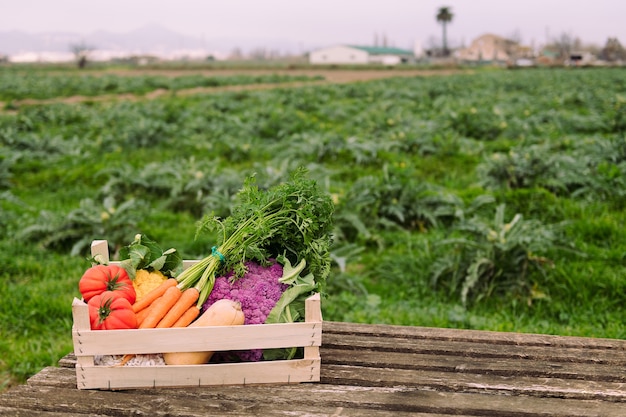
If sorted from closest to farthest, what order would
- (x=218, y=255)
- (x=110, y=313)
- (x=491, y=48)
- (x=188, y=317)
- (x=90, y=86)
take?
1. (x=110, y=313)
2. (x=188, y=317)
3. (x=218, y=255)
4. (x=90, y=86)
5. (x=491, y=48)

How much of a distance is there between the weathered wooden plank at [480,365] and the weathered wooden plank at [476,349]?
1.5 inches

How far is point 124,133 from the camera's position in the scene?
1196 centimetres

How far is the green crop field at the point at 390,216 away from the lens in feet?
16.2

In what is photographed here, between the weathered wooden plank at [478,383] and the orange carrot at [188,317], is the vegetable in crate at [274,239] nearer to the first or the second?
the orange carrot at [188,317]

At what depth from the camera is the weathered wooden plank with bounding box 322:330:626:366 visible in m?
2.54

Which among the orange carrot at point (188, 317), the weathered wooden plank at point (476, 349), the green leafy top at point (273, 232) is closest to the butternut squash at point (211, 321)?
the orange carrot at point (188, 317)

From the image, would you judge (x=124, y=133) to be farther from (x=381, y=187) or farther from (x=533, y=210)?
(x=533, y=210)

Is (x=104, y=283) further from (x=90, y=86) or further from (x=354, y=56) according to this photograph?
(x=354, y=56)

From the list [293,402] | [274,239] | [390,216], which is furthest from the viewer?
[390,216]

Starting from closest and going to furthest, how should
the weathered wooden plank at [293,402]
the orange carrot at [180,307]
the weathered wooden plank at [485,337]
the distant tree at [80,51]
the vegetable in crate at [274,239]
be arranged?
1. the weathered wooden plank at [293,402]
2. the orange carrot at [180,307]
3. the vegetable in crate at [274,239]
4. the weathered wooden plank at [485,337]
5. the distant tree at [80,51]

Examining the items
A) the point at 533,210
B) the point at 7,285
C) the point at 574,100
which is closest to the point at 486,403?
the point at 7,285

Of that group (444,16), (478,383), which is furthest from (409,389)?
(444,16)

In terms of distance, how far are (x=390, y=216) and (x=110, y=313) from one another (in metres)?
4.96

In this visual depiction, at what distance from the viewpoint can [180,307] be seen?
2383mm
